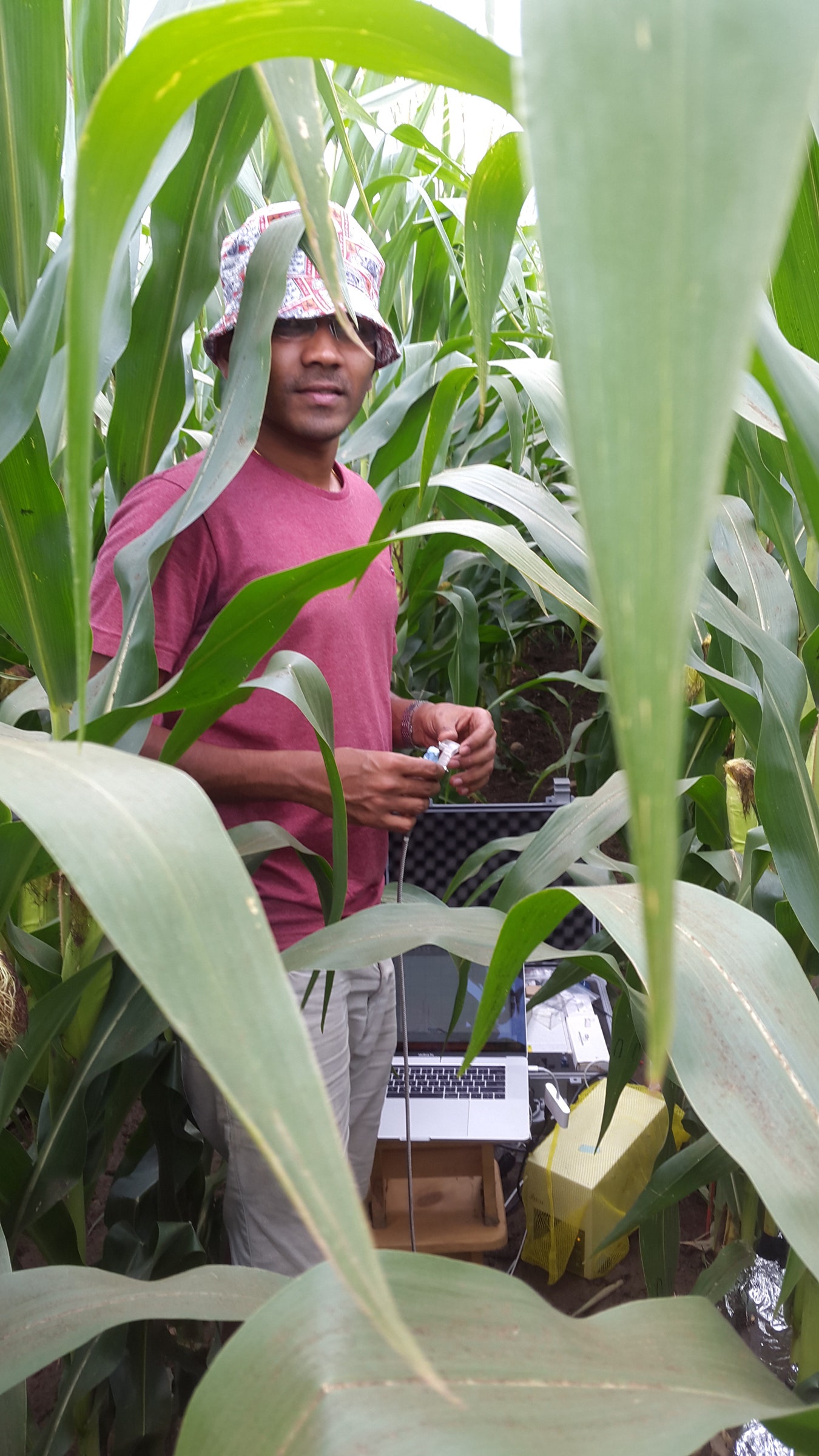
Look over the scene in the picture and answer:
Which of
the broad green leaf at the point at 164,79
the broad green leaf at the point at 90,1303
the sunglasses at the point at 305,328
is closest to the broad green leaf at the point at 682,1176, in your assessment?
the broad green leaf at the point at 90,1303

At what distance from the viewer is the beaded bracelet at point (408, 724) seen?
3.65 ft

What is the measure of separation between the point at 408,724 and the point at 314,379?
392mm

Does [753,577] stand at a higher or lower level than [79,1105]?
higher

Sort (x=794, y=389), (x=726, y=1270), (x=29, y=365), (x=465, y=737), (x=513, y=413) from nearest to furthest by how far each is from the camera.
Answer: (x=794, y=389), (x=29, y=365), (x=726, y=1270), (x=513, y=413), (x=465, y=737)

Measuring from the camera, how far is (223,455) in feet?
1.62

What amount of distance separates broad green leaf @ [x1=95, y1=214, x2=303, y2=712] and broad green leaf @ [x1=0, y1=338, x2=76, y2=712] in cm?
3

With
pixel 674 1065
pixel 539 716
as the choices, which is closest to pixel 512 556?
pixel 674 1065

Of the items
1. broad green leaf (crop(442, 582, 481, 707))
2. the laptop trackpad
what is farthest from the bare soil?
the laptop trackpad

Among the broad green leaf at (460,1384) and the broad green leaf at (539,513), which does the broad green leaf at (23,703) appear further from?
the broad green leaf at (460,1384)

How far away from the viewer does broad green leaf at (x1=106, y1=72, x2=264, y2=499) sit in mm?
486

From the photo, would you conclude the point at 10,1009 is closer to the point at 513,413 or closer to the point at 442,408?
the point at 442,408

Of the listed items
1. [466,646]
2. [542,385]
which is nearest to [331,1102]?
[542,385]

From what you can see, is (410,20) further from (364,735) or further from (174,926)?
(364,735)

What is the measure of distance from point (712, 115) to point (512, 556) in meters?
0.40
